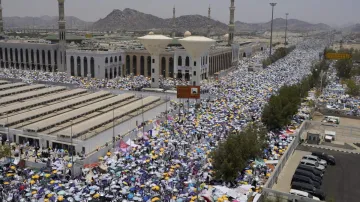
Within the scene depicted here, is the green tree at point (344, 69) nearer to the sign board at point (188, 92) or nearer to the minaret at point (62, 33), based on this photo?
the sign board at point (188, 92)

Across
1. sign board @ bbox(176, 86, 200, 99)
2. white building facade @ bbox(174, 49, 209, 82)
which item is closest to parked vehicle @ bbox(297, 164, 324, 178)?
sign board @ bbox(176, 86, 200, 99)

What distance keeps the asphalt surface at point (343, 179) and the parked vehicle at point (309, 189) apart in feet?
1.06

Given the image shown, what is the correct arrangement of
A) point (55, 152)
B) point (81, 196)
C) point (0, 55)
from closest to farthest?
point (81, 196)
point (55, 152)
point (0, 55)

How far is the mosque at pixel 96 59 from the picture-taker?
157ft

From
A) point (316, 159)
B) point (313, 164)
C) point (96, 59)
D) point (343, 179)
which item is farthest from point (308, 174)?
point (96, 59)

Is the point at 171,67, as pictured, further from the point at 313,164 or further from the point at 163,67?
the point at 313,164

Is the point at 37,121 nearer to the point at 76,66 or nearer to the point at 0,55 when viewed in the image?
the point at 76,66

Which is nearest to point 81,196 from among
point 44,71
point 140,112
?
point 140,112

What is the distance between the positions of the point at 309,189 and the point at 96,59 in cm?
3611

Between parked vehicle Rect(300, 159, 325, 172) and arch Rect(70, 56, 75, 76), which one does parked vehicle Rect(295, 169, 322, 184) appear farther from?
arch Rect(70, 56, 75, 76)

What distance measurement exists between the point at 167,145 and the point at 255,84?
76.4 feet

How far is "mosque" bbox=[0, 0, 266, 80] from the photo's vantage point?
47.9 meters

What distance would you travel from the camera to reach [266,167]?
19000 millimetres

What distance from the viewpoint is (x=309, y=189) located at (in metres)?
16.8
